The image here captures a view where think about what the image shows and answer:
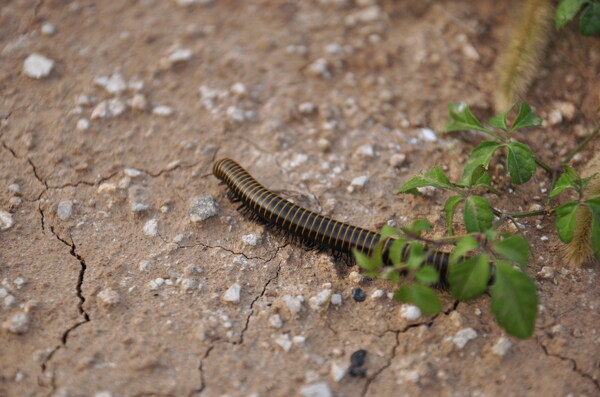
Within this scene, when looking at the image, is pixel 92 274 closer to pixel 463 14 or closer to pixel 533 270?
pixel 533 270

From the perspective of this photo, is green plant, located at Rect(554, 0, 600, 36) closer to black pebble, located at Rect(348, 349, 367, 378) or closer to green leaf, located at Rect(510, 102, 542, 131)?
green leaf, located at Rect(510, 102, 542, 131)

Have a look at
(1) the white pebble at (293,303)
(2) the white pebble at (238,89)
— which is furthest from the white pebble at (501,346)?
(2) the white pebble at (238,89)

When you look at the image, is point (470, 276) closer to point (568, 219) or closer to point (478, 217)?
point (478, 217)

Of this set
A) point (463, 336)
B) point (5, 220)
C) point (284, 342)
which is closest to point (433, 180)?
point (463, 336)

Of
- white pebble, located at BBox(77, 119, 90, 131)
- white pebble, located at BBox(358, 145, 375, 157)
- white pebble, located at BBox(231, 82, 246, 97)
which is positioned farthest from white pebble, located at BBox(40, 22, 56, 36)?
white pebble, located at BBox(358, 145, 375, 157)

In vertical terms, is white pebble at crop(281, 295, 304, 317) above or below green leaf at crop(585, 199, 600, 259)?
below
